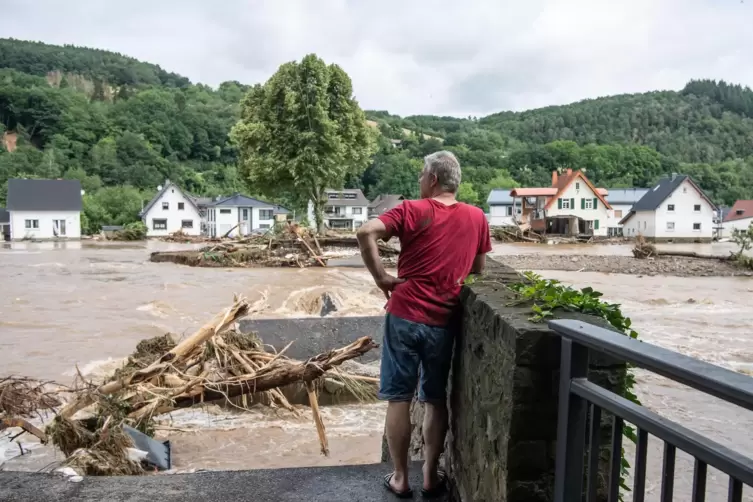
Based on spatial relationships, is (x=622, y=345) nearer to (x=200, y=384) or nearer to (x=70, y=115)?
(x=200, y=384)

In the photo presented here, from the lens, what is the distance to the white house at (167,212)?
76.8 metres

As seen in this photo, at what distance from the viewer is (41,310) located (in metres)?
16.5

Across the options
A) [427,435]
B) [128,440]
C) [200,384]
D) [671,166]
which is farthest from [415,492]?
[671,166]

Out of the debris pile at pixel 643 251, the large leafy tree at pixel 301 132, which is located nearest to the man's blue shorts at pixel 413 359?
the debris pile at pixel 643 251

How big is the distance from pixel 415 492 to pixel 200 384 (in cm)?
337

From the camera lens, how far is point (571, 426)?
2297 mm

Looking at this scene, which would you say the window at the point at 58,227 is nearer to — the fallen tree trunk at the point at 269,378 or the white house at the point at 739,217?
the fallen tree trunk at the point at 269,378

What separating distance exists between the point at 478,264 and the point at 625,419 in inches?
77.0

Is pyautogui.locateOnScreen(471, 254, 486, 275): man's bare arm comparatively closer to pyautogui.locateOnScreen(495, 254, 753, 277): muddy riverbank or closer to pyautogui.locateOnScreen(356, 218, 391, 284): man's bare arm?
pyautogui.locateOnScreen(356, 218, 391, 284): man's bare arm

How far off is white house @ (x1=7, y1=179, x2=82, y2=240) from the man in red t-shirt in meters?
72.4

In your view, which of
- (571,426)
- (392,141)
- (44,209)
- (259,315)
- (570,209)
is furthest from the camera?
(392,141)

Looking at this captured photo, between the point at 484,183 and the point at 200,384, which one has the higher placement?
the point at 484,183

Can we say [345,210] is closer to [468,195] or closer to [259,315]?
[468,195]

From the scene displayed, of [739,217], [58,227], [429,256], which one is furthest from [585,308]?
[739,217]
